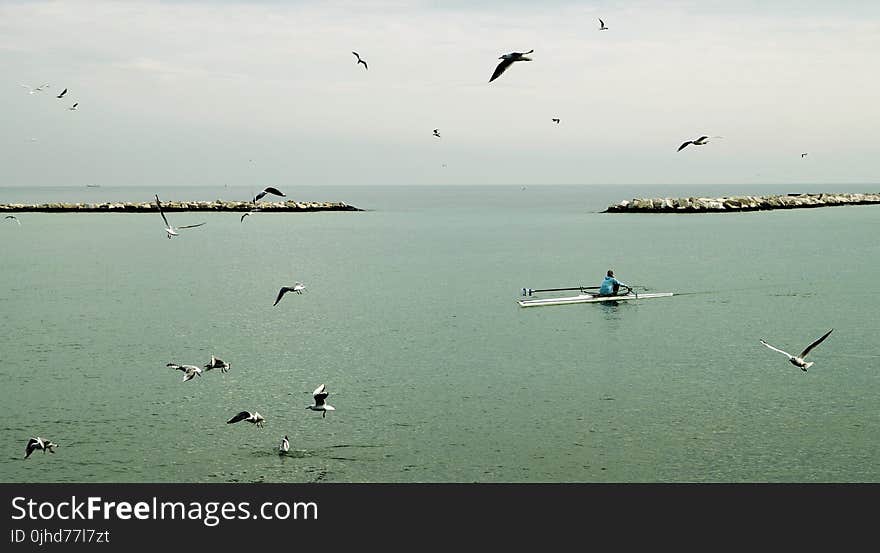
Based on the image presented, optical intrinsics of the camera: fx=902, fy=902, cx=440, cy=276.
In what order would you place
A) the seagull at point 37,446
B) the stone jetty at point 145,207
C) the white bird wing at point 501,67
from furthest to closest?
the stone jetty at point 145,207, the seagull at point 37,446, the white bird wing at point 501,67

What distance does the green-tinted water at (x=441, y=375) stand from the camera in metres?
25.2

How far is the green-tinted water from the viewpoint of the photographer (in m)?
25.2

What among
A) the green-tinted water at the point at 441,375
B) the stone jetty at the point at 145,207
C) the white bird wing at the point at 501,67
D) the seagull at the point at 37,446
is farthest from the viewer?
the stone jetty at the point at 145,207

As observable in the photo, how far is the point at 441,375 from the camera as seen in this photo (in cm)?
3609

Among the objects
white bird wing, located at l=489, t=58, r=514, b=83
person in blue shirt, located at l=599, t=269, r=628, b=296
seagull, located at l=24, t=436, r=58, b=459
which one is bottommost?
seagull, located at l=24, t=436, r=58, b=459

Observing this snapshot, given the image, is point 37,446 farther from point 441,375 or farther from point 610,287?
point 610,287

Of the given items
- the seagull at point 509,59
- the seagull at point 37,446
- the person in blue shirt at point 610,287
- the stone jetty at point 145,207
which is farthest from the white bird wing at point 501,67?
the stone jetty at point 145,207

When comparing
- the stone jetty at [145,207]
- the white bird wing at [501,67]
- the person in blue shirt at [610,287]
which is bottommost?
the white bird wing at [501,67]

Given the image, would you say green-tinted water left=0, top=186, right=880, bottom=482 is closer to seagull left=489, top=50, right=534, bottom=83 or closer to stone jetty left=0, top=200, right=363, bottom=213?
seagull left=489, top=50, right=534, bottom=83

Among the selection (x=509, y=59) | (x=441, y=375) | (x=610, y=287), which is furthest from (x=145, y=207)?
(x=509, y=59)

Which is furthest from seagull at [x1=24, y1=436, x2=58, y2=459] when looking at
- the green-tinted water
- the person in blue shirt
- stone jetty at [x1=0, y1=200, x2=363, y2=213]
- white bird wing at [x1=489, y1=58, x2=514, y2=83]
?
stone jetty at [x1=0, y1=200, x2=363, y2=213]

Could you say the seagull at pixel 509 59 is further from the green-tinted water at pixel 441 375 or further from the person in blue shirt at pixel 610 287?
the person in blue shirt at pixel 610 287
